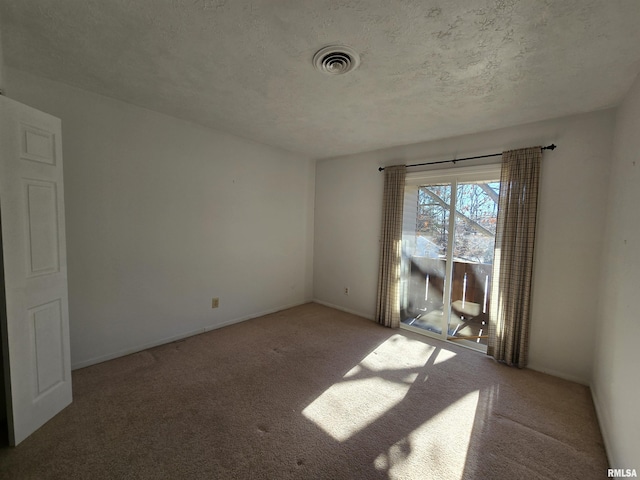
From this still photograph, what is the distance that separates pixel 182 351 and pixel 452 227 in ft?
11.2

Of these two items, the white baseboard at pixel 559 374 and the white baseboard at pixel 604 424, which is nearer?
the white baseboard at pixel 604 424

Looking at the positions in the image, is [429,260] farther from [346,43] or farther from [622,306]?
[346,43]

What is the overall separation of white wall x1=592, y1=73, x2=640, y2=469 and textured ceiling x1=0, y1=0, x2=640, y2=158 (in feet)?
1.74

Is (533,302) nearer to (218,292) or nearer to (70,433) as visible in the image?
(218,292)

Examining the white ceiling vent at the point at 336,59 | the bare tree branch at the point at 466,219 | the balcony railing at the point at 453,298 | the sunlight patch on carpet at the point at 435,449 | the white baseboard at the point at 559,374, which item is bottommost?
the sunlight patch on carpet at the point at 435,449

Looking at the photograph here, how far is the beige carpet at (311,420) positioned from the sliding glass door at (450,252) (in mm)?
583

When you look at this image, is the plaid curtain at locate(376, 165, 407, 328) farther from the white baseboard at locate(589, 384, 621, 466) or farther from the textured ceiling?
the white baseboard at locate(589, 384, 621, 466)

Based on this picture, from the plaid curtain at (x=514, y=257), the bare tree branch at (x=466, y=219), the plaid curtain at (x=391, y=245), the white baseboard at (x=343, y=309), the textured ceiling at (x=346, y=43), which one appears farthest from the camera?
the white baseboard at (x=343, y=309)

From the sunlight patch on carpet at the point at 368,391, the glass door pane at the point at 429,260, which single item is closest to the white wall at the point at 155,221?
the sunlight patch on carpet at the point at 368,391

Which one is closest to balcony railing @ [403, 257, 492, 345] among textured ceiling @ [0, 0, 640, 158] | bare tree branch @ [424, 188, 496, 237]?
bare tree branch @ [424, 188, 496, 237]

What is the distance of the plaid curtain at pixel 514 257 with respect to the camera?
2.66 metres

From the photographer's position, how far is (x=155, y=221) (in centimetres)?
285

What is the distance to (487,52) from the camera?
164 cm

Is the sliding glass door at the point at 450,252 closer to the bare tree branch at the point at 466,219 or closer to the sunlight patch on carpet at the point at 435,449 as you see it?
Answer: the bare tree branch at the point at 466,219
